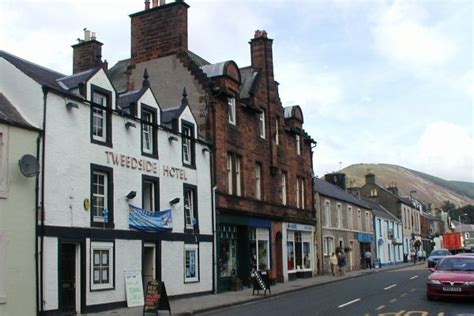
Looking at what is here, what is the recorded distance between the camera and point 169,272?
74.2 ft

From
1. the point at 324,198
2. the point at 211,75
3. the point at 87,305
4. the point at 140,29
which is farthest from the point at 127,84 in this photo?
the point at 324,198

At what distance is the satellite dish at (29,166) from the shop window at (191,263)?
8943mm

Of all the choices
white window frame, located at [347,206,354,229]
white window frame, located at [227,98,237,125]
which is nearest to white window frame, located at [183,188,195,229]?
white window frame, located at [227,98,237,125]

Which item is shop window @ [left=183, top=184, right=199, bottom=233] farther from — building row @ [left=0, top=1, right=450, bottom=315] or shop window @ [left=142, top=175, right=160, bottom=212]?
shop window @ [left=142, top=175, right=160, bottom=212]

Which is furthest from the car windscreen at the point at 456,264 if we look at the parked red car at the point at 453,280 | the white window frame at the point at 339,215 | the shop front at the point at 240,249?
the white window frame at the point at 339,215

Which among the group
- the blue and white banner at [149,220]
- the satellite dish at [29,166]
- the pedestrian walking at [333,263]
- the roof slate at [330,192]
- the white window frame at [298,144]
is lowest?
the pedestrian walking at [333,263]

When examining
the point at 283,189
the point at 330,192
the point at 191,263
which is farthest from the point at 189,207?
the point at 330,192

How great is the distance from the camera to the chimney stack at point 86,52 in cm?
2729

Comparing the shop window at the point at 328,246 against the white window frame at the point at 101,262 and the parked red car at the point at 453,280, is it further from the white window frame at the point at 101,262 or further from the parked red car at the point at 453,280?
the white window frame at the point at 101,262

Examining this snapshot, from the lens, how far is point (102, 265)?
1912 centimetres

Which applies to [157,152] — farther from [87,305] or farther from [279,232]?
[279,232]

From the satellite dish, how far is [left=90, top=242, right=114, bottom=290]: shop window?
11.3 ft

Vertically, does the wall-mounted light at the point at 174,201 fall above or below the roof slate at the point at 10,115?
below

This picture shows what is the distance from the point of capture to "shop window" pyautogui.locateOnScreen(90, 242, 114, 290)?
735 inches
